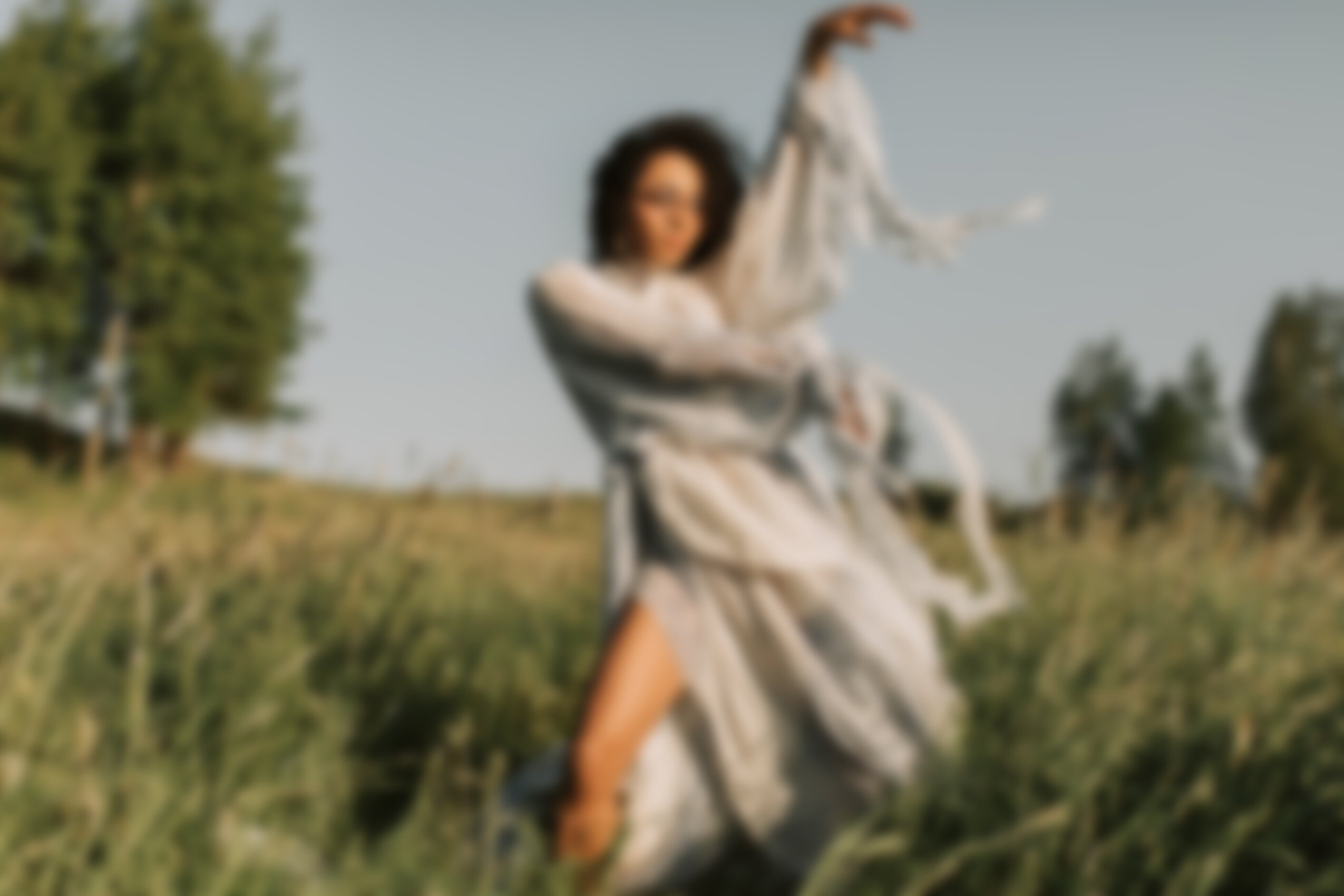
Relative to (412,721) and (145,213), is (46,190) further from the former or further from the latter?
(412,721)

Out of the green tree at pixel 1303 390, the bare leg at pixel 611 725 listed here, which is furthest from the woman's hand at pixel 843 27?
the green tree at pixel 1303 390

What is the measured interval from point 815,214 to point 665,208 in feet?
0.98

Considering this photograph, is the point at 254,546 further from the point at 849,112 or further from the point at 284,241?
the point at 284,241

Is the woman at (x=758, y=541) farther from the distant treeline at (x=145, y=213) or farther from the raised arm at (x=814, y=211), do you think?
the distant treeline at (x=145, y=213)

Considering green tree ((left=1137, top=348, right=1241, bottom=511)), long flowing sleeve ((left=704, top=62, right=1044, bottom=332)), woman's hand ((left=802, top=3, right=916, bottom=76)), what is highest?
woman's hand ((left=802, top=3, right=916, bottom=76))

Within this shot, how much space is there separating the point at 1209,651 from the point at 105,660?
266cm

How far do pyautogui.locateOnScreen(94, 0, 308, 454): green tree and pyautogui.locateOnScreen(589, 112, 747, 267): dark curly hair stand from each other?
65.7 ft

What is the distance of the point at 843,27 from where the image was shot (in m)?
3.00

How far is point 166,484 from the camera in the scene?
12.4 feet

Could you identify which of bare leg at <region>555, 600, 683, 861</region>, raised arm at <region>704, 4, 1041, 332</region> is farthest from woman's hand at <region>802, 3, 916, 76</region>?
bare leg at <region>555, 600, 683, 861</region>

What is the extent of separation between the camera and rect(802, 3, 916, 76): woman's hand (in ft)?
9.65

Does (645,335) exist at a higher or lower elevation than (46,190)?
lower

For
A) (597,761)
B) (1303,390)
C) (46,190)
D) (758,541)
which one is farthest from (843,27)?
(1303,390)

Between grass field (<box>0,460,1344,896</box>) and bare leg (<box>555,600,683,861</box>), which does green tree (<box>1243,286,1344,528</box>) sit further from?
bare leg (<box>555,600,683,861</box>)
